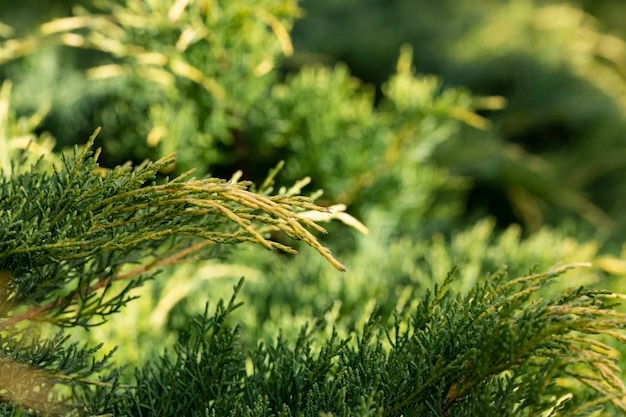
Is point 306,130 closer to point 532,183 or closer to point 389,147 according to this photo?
point 389,147

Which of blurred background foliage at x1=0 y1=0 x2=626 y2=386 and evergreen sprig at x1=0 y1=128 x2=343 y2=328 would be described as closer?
evergreen sprig at x1=0 y1=128 x2=343 y2=328

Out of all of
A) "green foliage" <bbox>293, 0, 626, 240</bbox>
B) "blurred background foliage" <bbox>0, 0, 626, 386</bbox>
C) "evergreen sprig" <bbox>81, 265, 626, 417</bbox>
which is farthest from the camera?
"green foliage" <bbox>293, 0, 626, 240</bbox>

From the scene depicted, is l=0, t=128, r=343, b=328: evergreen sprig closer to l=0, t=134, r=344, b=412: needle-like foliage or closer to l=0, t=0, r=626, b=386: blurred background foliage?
l=0, t=134, r=344, b=412: needle-like foliage

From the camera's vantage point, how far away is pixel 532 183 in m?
3.49

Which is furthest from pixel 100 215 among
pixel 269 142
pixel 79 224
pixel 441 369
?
pixel 269 142

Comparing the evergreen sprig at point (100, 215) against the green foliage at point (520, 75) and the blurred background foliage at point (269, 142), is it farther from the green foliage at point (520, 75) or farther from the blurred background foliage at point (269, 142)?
the green foliage at point (520, 75)

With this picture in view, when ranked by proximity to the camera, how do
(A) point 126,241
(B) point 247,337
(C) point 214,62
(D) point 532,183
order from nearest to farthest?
(A) point 126,241
(B) point 247,337
(C) point 214,62
(D) point 532,183

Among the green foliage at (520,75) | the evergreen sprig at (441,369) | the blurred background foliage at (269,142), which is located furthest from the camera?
the green foliage at (520,75)

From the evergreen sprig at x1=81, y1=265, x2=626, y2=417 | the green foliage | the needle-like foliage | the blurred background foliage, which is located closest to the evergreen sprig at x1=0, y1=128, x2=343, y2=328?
the needle-like foliage

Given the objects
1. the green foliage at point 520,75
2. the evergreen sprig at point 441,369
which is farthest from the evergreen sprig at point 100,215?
the green foliage at point 520,75

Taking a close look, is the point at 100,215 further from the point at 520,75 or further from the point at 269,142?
the point at 520,75

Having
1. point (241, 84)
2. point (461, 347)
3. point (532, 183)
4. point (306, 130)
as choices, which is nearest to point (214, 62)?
point (241, 84)

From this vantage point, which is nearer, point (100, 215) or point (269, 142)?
point (100, 215)

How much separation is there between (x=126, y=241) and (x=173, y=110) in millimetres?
1270
